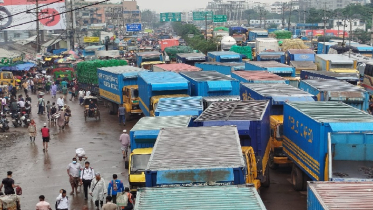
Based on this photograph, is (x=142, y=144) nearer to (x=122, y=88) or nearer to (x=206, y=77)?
(x=206, y=77)

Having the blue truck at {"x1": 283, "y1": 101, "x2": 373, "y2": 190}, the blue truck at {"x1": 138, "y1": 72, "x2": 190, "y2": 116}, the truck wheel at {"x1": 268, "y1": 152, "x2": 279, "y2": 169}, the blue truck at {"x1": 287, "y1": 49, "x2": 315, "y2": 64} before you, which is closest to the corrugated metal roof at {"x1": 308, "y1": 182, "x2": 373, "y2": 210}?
the blue truck at {"x1": 283, "y1": 101, "x2": 373, "y2": 190}

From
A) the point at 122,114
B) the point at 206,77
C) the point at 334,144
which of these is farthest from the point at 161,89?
the point at 334,144

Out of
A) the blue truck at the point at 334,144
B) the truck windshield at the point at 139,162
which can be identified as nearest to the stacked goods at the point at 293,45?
the blue truck at the point at 334,144

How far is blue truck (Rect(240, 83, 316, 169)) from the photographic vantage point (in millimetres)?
19172

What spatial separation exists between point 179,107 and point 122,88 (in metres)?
10.3

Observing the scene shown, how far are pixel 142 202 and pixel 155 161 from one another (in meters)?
2.55

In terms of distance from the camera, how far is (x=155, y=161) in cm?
1209

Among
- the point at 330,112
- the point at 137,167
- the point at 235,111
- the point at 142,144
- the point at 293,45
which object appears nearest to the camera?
the point at 137,167

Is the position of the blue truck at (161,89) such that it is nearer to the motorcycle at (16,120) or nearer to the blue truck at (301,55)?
the motorcycle at (16,120)

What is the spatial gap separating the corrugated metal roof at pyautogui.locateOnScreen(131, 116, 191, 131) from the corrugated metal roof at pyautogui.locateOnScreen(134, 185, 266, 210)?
663cm

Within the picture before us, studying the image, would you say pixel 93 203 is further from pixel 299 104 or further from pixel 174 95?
pixel 174 95

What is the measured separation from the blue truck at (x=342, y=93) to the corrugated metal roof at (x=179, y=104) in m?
5.30

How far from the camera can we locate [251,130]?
51.2 ft

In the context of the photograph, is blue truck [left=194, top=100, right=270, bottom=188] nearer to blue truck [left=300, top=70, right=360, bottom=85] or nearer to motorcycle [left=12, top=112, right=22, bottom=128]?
blue truck [left=300, top=70, right=360, bottom=85]
